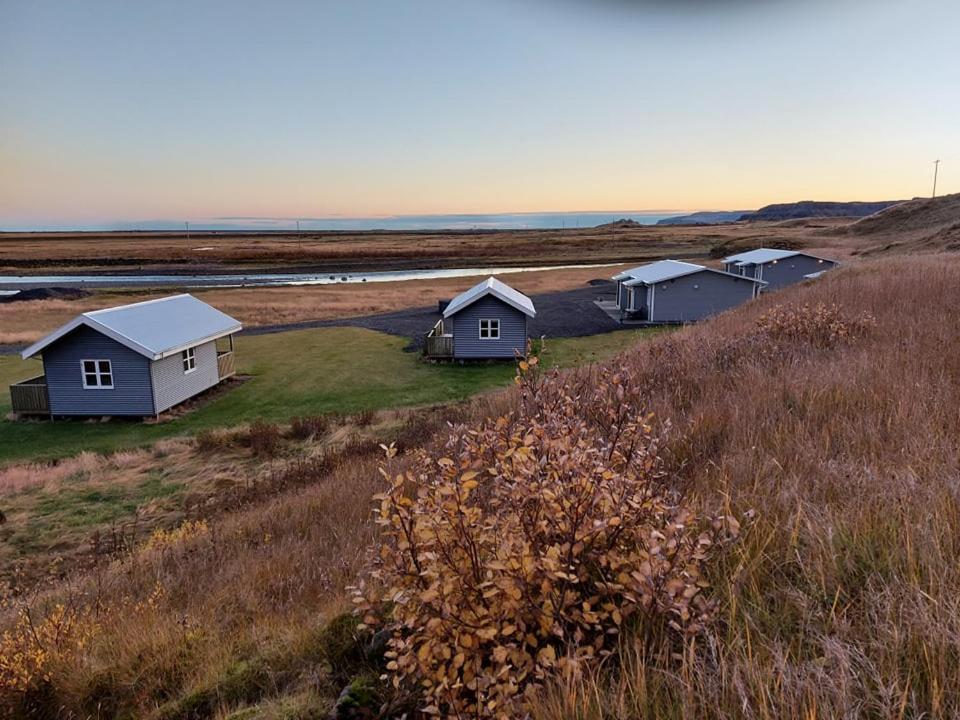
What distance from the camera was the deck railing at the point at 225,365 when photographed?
28.5 meters

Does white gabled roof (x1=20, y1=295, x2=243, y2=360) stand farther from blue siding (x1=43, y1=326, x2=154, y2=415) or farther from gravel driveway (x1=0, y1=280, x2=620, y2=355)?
gravel driveway (x1=0, y1=280, x2=620, y2=355)

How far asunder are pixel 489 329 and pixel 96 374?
1854cm

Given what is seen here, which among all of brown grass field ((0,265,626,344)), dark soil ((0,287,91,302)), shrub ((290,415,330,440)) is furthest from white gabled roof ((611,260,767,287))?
dark soil ((0,287,91,302))

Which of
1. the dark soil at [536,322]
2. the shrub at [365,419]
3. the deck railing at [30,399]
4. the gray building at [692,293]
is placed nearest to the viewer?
the shrub at [365,419]

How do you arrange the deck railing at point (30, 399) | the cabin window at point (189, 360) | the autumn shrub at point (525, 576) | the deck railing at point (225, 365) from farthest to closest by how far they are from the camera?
the deck railing at point (225, 365) < the cabin window at point (189, 360) < the deck railing at point (30, 399) < the autumn shrub at point (525, 576)

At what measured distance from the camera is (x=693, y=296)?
42.2 meters

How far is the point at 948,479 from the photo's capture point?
3.31 meters

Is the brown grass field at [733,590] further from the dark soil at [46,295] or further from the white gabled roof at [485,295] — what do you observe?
the dark soil at [46,295]

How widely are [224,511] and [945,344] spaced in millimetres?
12050

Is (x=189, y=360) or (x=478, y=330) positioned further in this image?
(x=478, y=330)

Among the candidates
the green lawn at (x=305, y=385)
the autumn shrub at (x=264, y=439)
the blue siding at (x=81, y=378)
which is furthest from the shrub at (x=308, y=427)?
the blue siding at (x=81, y=378)

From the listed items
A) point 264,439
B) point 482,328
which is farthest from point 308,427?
point 482,328

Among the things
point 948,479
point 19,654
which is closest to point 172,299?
point 19,654

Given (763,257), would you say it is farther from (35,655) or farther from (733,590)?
(35,655)
